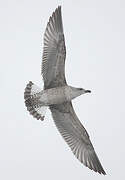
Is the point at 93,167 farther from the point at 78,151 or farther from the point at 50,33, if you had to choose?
the point at 50,33

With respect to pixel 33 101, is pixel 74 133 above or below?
below

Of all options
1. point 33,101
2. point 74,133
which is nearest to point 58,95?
point 33,101

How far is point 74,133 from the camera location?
1028 centimetres

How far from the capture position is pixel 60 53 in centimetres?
964

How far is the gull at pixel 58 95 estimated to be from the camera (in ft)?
31.6

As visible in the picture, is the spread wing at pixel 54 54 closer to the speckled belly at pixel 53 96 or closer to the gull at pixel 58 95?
the gull at pixel 58 95

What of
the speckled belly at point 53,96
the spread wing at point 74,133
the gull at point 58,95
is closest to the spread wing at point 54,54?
the gull at point 58,95

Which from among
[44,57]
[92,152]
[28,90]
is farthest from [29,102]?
[92,152]

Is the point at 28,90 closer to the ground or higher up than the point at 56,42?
closer to the ground

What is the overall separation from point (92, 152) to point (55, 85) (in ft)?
5.34

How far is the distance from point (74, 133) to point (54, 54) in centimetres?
174

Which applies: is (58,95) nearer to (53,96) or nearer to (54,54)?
(53,96)

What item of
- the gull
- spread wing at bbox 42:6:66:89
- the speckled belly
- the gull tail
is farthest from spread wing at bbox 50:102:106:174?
spread wing at bbox 42:6:66:89

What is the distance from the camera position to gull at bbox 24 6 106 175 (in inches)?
380
